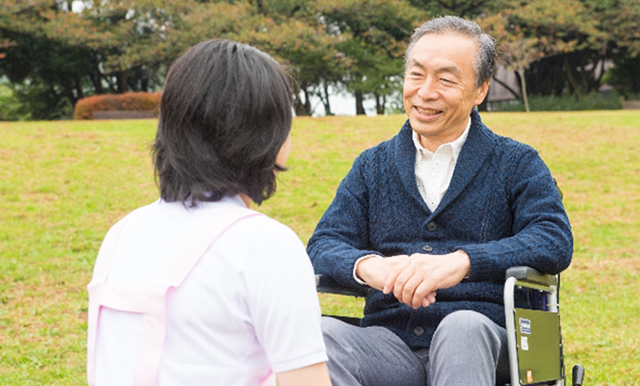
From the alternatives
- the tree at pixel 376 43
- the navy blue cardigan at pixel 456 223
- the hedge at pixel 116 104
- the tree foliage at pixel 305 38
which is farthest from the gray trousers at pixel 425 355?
the tree at pixel 376 43

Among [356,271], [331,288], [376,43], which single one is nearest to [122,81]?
[376,43]

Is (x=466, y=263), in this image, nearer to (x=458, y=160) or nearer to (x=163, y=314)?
(x=458, y=160)

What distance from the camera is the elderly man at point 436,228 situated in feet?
6.96

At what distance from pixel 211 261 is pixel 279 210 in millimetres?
6742

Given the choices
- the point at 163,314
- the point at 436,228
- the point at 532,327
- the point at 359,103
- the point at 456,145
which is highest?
the point at 456,145

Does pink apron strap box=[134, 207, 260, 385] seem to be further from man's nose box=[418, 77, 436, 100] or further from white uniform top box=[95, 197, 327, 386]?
man's nose box=[418, 77, 436, 100]

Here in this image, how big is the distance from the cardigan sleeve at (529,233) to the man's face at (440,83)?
257 mm

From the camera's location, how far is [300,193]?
28.0 ft

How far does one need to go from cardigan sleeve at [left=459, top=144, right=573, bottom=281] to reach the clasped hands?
0.05 metres

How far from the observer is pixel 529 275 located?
2.09 m

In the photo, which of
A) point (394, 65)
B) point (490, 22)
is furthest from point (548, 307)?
point (394, 65)

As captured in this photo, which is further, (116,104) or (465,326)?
(116,104)

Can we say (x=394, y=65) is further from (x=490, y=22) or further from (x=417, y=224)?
(x=417, y=224)

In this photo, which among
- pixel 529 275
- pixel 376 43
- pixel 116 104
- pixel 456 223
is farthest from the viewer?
pixel 376 43
